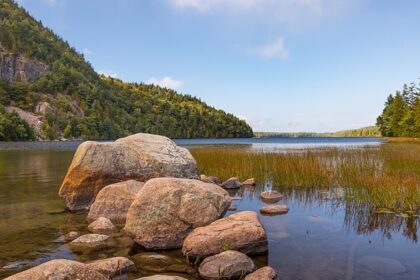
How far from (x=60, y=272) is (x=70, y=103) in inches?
5047

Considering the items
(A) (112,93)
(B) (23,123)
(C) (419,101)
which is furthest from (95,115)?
(C) (419,101)

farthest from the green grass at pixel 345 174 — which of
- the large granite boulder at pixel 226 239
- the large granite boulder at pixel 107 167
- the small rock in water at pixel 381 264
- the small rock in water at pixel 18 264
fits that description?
the small rock in water at pixel 18 264

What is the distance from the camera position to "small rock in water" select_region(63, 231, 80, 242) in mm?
8758

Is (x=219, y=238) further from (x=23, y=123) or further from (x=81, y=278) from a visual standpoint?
(x=23, y=123)

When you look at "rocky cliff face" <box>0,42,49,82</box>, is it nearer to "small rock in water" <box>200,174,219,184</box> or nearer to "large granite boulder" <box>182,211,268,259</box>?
"small rock in water" <box>200,174,219,184</box>

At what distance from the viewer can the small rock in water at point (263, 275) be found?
6156mm

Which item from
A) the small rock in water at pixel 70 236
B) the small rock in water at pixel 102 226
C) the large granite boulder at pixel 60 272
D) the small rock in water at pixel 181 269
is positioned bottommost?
the small rock in water at pixel 181 269

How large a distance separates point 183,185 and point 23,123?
96.3 metres

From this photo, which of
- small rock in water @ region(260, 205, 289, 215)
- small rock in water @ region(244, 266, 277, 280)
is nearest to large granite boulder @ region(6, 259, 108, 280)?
small rock in water @ region(244, 266, 277, 280)

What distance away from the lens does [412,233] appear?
8.77m

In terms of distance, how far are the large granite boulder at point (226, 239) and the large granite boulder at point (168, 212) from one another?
0.54 m

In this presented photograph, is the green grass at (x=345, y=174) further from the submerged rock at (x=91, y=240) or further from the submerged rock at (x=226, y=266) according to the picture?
the submerged rock at (x=91, y=240)

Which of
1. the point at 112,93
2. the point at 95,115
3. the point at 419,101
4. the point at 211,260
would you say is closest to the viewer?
the point at 211,260

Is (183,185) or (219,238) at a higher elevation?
(183,185)
